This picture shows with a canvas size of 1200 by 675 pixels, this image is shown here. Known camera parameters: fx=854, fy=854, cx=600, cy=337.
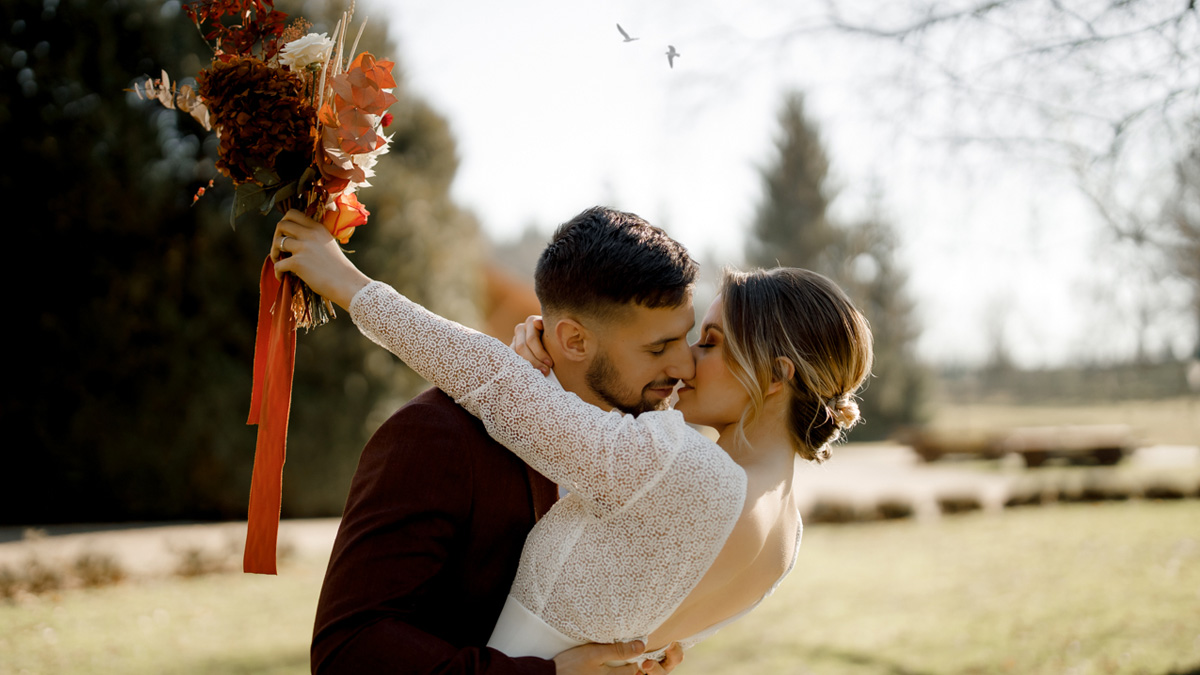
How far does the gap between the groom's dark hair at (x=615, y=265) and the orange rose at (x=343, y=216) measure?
1.90 ft

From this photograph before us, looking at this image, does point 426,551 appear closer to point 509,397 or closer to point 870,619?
point 509,397

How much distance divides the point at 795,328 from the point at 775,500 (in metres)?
0.51

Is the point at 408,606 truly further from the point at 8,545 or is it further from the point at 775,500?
the point at 8,545

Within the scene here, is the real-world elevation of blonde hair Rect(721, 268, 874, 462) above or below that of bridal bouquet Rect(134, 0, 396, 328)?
below

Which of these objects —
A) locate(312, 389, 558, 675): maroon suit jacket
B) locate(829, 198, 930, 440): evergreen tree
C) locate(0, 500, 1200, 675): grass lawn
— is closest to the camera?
locate(312, 389, 558, 675): maroon suit jacket

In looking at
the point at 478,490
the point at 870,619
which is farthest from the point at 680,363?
the point at 870,619

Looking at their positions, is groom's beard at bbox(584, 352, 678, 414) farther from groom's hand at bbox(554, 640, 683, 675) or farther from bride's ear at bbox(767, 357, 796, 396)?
groom's hand at bbox(554, 640, 683, 675)

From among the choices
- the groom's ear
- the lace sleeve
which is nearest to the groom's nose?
the groom's ear

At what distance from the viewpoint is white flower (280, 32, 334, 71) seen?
86.8 inches

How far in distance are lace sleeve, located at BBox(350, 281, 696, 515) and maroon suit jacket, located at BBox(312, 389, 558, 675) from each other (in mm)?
82

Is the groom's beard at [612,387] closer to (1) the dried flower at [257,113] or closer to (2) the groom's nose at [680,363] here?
(2) the groom's nose at [680,363]

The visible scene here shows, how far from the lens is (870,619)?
25.8 ft

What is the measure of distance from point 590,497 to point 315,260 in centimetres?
92

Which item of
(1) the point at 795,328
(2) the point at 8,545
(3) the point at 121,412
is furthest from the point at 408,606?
(3) the point at 121,412
